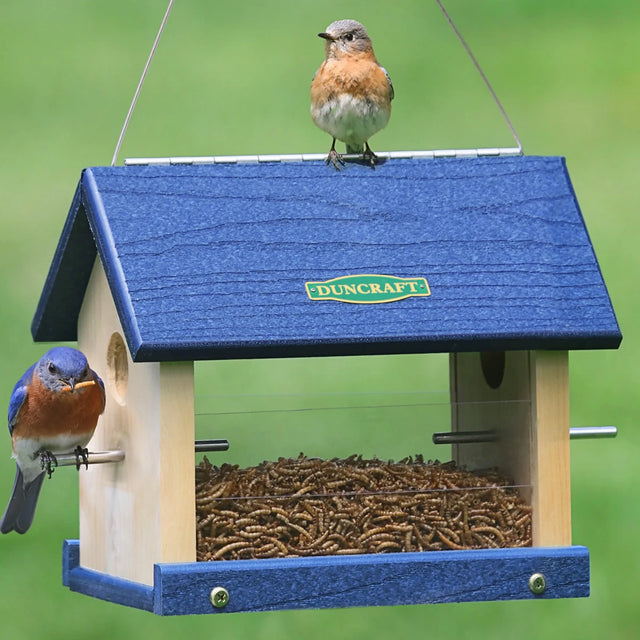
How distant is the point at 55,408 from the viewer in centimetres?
568

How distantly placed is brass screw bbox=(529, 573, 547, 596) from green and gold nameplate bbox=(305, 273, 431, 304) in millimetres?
990

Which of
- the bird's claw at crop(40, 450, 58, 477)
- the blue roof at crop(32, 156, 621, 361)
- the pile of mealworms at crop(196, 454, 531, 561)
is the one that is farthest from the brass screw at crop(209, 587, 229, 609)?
the bird's claw at crop(40, 450, 58, 477)

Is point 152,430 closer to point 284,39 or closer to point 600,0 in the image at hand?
point 284,39

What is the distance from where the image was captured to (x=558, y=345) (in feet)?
17.5

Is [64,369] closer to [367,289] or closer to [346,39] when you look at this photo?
[367,289]

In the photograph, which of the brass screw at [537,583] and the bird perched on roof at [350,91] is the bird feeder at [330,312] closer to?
the brass screw at [537,583]

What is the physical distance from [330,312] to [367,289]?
172 mm

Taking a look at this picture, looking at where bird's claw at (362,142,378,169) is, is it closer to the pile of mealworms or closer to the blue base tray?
the pile of mealworms

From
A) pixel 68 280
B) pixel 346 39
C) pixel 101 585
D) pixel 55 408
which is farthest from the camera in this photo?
pixel 346 39

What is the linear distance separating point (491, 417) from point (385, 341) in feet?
→ 3.00

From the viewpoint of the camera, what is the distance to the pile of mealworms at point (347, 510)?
17.3 feet

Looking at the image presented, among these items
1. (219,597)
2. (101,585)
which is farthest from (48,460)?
(219,597)

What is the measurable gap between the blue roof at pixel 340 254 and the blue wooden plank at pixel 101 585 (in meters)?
0.85

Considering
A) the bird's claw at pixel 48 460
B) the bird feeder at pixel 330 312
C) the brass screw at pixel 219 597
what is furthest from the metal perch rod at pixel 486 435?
the bird's claw at pixel 48 460
